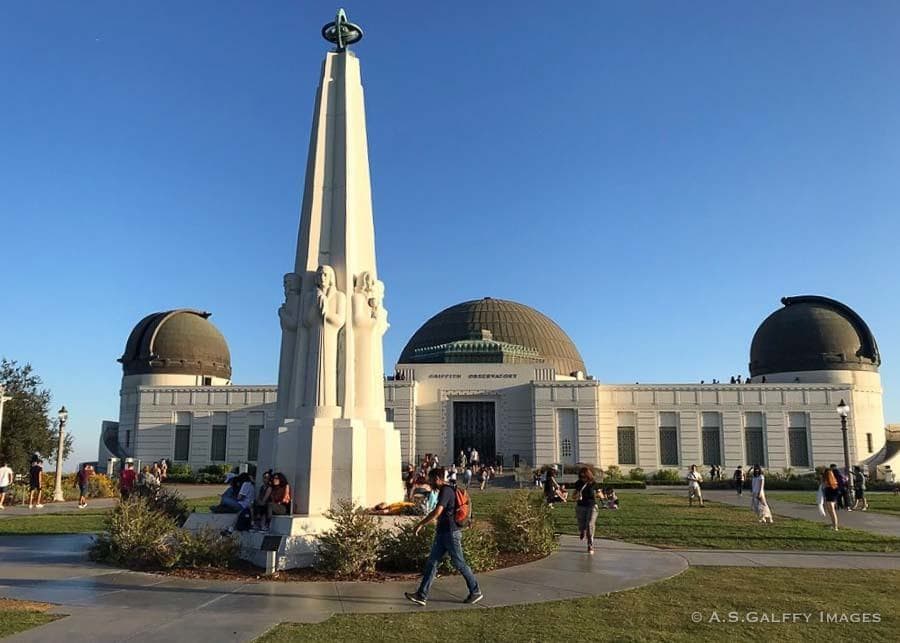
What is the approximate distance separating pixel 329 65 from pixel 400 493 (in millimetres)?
8798

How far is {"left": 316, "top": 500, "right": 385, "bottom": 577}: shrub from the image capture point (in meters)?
9.20

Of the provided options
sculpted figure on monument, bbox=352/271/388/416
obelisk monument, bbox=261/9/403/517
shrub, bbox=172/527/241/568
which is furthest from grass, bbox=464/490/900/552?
shrub, bbox=172/527/241/568

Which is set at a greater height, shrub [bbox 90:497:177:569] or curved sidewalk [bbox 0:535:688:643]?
shrub [bbox 90:497:177:569]

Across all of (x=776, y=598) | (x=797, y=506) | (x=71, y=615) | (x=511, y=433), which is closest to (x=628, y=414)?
(x=511, y=433)

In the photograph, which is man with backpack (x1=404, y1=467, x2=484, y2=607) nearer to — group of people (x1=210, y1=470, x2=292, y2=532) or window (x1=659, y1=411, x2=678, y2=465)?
group of people (x1=210, y1=470, x2=292, y2=532)

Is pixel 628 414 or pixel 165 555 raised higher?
pixel 628 414

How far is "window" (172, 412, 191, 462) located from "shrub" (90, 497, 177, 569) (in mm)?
36413

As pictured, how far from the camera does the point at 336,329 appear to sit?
40.0 ft

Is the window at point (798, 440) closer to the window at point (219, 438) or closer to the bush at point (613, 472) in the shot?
the bush at point (613, 472)

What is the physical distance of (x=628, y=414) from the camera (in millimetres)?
43000

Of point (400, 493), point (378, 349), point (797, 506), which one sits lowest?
point (797, 506)

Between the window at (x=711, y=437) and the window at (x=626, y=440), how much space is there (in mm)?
4330

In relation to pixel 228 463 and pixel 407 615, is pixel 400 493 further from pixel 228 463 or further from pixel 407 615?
pixel 228 463

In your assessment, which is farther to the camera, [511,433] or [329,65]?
[511,433]
